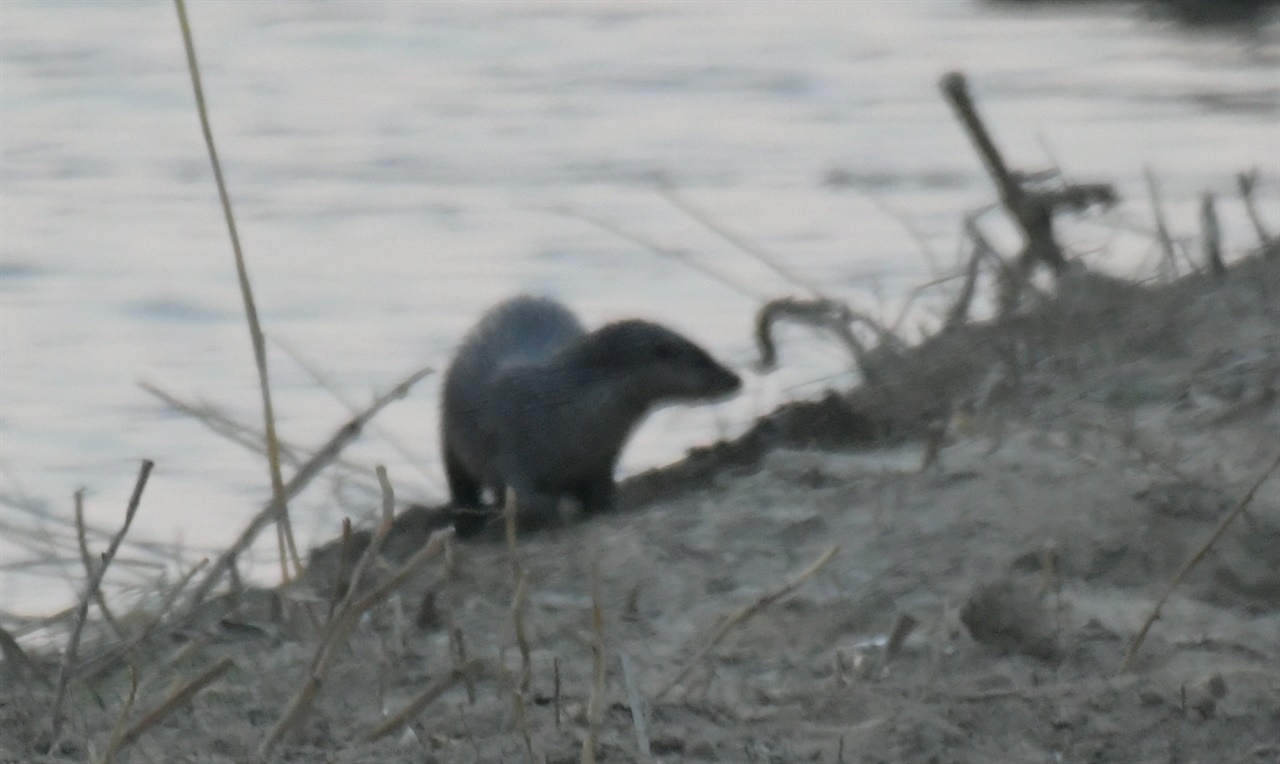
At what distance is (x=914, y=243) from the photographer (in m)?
7.47

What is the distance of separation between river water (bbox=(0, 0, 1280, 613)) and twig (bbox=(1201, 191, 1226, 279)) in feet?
0.56

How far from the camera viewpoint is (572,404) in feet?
16.9

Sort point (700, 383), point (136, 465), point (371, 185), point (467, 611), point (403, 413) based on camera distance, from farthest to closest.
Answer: point (371, 185)
point (403, 413)
point (136, 465)
point (700, 383)
point (467, 611)

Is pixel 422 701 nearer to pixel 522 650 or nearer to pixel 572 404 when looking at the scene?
pixel 522 650

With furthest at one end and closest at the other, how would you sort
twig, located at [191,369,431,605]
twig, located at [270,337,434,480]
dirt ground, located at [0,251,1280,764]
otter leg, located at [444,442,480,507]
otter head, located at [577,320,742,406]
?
otter leg, located at [444,442,480,507], otter head, located at [577,320,742,406], twig, located at [270,337,434,480], twig, located at [191,369,431,605], dirt ground, located at [0,251,1280,764]

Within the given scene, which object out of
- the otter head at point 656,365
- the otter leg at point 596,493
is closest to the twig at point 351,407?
the otter leg at point 596,493

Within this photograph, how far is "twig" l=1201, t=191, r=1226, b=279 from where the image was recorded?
498 cm

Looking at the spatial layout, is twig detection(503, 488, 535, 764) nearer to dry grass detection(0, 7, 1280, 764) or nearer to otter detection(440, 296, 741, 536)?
dry grass detection(0, 7, 1280, 764)

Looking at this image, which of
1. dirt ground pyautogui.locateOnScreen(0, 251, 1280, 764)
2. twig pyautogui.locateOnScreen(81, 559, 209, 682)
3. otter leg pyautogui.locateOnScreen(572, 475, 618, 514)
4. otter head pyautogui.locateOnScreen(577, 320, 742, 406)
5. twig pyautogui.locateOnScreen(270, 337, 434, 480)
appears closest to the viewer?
dirt ground pyautogui.locateOnScreen(0, 251, 1280, 764)

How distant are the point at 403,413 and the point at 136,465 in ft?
2.35

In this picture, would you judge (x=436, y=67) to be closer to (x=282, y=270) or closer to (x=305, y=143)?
(x=305, y=143)

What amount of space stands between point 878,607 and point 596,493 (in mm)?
1823

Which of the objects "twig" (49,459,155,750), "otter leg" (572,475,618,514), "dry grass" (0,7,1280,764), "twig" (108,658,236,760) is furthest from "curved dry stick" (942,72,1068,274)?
"twig" (108,658,236,760)

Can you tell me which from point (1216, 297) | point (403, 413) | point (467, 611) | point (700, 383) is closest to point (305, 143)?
point (403, 413)
